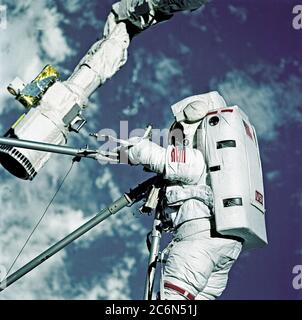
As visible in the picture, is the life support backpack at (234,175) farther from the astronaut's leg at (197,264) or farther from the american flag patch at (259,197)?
the astronaut's leg at (197,264)

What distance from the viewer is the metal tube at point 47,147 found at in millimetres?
4156

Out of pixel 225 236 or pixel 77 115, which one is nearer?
pixel 225 236

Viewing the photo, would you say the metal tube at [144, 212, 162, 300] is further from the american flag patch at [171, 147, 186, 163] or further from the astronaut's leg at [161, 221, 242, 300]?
the american flag patch at [171, 147, 186, 163]

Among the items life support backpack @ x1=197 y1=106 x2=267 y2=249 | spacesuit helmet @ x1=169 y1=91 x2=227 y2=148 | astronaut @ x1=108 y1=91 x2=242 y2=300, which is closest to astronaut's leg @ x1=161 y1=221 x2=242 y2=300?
astronaut @ x1=108 y1=91 x2=242 y2=300

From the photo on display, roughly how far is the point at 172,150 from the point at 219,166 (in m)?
0.36

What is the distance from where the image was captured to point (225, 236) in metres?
4.27

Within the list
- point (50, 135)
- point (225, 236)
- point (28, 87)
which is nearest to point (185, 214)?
point (225, 236)

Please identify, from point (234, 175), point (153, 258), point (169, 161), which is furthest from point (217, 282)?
point (169, 161)

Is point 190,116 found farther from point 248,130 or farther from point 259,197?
point 259,197

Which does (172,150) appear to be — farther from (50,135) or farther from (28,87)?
(28,87)

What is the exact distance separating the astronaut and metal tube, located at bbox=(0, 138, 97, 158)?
0.30 metres

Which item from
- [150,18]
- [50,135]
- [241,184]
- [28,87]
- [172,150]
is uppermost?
[150,18]

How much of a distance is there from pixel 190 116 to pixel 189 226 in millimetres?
917

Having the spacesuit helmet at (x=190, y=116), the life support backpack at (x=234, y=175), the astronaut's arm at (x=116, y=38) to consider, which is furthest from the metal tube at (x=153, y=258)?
the astronaut's arm at (x=116, y=38)
